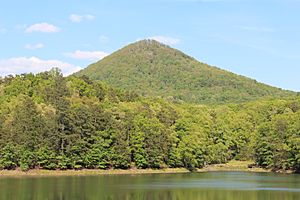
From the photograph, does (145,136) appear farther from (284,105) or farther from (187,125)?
(284,105)

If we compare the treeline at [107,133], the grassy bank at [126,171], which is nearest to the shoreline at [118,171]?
the grassy bank at [126,171]

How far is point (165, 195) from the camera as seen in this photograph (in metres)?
51.6

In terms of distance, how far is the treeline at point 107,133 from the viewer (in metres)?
91.8

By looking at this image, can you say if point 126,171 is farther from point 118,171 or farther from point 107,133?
point 107,133

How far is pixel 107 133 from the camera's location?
97312 millimetres

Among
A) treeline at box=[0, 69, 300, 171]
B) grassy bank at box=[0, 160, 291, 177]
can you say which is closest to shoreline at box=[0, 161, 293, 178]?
grassy bank at box=[0, 160, 291, 177]

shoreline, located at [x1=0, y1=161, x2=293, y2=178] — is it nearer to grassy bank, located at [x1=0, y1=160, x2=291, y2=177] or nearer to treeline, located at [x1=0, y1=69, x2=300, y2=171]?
grassy bank, located at [x1=0, y1=160, x2=291, y2=177]

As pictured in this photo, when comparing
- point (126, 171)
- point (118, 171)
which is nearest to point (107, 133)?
point (118, 171)

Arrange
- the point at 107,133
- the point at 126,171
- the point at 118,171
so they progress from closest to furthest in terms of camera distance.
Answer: the point at 118,171 < the point at 126,171 < the point at 107,133

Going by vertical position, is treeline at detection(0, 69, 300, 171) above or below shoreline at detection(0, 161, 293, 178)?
above

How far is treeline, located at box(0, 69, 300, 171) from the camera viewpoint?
3612 inches

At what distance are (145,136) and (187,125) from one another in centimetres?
1312

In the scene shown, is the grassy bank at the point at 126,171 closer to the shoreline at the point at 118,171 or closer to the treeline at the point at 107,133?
the shoreline at the point at 118,171

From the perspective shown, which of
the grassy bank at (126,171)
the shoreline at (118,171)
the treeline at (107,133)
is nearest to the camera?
the shoreline at (118,171)
